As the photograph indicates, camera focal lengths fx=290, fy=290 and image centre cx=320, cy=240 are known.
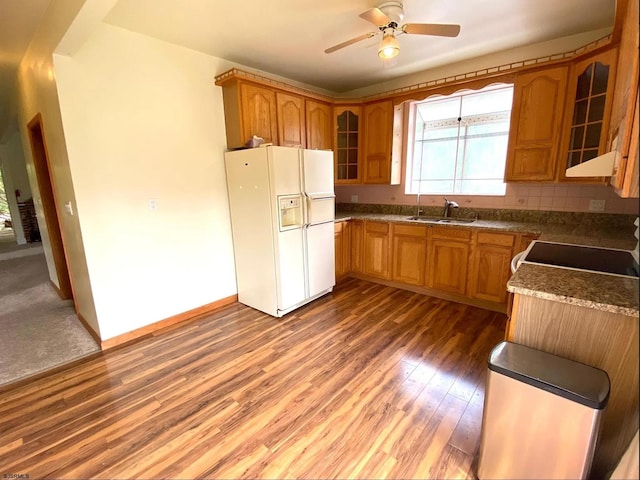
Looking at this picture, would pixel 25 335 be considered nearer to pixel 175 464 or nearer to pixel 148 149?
pixel 148 149

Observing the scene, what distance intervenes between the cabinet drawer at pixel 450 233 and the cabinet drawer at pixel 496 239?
13 cm

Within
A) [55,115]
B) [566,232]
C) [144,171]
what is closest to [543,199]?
[566,232]

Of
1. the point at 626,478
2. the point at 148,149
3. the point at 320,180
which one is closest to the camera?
the point at 626,478

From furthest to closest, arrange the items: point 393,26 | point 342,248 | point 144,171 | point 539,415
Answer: point 342,248, point 144,171, point 393,26, point 539,415

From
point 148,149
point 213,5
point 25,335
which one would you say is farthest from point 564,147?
point 25,335

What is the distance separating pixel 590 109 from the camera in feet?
7.95

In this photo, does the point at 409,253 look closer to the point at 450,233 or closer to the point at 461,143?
the point at 450,233

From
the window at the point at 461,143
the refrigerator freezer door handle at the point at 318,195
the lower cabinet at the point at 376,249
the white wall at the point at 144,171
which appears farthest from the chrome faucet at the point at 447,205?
the white wall at the point at 144,171

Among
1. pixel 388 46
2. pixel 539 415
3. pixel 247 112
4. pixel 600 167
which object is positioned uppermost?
pixel 388 46

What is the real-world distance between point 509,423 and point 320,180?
2.57 metres

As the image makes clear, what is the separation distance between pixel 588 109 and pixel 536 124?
373 mm

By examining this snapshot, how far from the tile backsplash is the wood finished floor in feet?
4.33

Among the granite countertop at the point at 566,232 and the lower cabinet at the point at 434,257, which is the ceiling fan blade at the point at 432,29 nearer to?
the granite countertop at the point at 566,232

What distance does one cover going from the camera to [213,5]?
2088 mm
